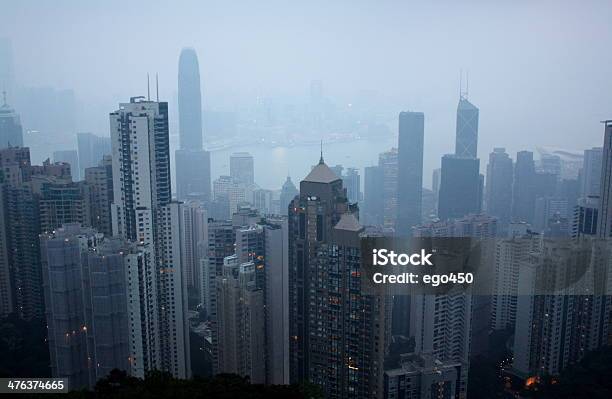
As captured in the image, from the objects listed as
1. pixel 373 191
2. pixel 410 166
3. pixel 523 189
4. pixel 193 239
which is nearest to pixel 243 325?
pixel 193 239

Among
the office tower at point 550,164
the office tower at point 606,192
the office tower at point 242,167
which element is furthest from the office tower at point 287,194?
the office tower at point 606,192

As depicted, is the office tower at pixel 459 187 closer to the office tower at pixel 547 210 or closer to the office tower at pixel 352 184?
the office tower at pixel 547 210

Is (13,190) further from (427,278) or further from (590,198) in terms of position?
(590,198)

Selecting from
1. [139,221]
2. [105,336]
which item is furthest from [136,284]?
[139,221]

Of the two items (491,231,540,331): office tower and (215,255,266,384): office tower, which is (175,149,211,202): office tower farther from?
(491,231,540,331): office tower

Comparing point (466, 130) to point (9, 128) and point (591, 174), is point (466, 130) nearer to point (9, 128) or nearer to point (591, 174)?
point (591, 174)
